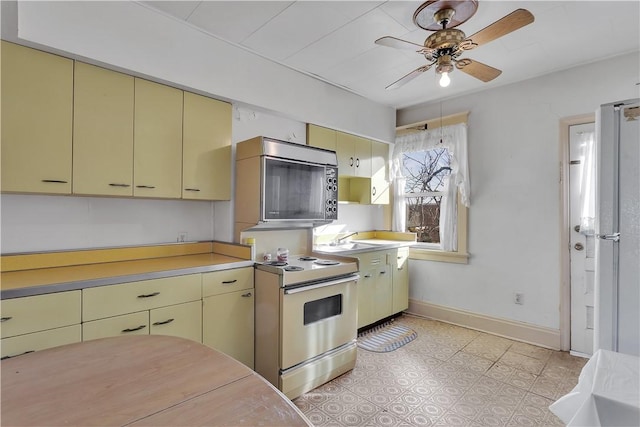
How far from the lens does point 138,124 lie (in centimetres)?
218

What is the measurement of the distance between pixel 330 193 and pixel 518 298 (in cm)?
220

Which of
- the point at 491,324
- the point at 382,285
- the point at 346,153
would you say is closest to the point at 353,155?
the point at 346,153

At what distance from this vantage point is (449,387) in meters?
2.33

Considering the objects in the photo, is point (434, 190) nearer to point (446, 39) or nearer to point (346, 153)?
point (346, 153)

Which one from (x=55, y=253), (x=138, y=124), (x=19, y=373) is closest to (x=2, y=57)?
(x=138, y=124)

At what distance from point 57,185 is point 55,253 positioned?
482 millimetres

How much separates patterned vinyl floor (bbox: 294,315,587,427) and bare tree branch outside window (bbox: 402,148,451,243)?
1370mm

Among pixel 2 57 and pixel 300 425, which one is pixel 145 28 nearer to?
pixel 2 57

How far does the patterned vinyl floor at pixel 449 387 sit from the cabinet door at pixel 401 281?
0.60m

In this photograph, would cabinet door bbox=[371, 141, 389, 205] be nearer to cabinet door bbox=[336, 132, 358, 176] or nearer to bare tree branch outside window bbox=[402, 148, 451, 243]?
Result: bare tree branch outside window bbox=[402, 148, 451, 243]

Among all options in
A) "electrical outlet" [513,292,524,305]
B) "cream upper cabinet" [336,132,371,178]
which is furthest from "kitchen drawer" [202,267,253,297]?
"electrical outlet" [513,292,524,305]

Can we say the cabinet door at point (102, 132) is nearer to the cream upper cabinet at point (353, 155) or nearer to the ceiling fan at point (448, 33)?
the ceiling fan at point (448, 33)

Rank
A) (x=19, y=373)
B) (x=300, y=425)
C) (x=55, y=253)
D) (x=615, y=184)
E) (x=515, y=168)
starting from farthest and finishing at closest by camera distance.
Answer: (x=515, y=168)
(x=55, y=253)
(x=615, y=184)
(x=19, y=373)
(x=300, y=425)

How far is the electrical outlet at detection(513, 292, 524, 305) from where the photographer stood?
A: 321cm
